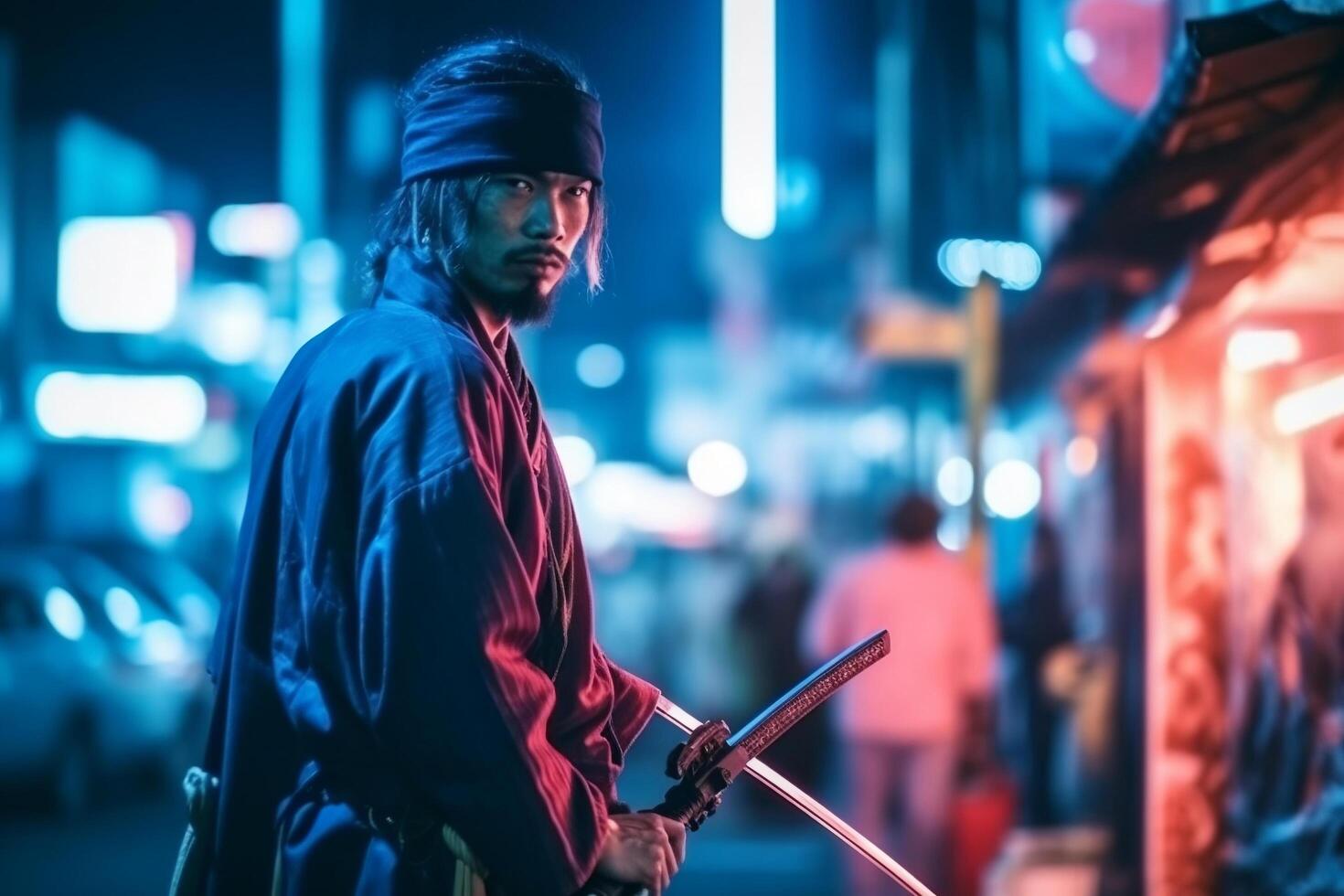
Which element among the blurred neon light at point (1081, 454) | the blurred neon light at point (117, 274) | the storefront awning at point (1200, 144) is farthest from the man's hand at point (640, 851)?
→ the blurred neon light at point (117, 274)

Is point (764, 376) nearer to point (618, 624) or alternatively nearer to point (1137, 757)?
point (618, 624)

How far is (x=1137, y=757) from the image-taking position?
22.3 ft

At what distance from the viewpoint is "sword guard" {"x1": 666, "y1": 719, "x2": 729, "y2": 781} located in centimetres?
227

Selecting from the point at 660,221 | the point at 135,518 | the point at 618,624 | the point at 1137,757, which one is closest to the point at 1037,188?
the point at 1137,757

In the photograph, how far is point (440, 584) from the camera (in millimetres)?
1985

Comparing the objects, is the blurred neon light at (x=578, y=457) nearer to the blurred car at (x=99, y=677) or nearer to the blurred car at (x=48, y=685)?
the blurred car at (x=99, y=677)

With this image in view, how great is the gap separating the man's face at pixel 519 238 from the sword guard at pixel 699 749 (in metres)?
0.62

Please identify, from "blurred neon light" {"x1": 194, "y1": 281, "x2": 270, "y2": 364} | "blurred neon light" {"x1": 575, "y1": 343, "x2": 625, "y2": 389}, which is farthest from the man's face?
"blurred neon light" {"x1": 575, "y1": 343, "x2": 625, "y2": 389}

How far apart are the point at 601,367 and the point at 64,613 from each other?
2379 inches

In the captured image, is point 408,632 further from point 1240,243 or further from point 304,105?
point 304,105

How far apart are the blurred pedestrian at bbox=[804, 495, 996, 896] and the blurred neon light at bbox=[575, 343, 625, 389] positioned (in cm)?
6186

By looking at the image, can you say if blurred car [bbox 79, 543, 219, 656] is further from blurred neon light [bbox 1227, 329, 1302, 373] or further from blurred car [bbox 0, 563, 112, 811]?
blurred neon light [bbox 1227, 329, 1302, 373]

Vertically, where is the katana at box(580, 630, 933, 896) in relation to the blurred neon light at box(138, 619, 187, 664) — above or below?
above

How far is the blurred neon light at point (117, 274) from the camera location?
25188 mm
